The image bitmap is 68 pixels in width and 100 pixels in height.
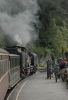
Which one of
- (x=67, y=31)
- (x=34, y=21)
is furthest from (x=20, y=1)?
(x=67, y=31)

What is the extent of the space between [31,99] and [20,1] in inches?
1369

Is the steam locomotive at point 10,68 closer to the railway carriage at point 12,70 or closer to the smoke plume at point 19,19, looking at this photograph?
the railway carriage at point 12,70

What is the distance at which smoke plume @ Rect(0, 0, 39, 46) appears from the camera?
4003cm

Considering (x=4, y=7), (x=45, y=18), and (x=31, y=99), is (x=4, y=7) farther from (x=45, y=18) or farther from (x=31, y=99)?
(x=31, y=99)

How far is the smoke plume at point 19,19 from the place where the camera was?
4003 cm

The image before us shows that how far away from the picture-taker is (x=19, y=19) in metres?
A: 43.7

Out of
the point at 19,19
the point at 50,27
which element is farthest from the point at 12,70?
the point at 50,27

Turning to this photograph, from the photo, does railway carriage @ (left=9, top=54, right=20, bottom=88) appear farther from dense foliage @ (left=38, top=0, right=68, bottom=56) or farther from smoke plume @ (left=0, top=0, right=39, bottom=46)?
dense foliage @ (left=38, top=0, right=68, bottom=56)

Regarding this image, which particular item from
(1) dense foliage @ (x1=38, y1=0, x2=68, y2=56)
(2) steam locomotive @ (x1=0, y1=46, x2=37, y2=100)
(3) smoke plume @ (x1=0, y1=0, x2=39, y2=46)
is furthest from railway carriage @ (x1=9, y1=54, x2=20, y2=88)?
(1) dense foliage @ (x1=38, y1=0, x2=68, y2=56)

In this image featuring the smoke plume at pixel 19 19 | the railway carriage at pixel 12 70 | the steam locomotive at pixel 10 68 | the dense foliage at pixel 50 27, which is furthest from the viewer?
the dense foliage at pixel 50 27

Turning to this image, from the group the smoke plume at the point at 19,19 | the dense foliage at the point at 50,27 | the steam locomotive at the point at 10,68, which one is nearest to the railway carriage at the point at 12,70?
the steam locomotive at the point at 10,68

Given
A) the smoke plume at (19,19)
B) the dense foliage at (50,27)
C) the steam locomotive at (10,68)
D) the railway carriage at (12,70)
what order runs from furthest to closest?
the dense foliage at (50,27), the smoke plume at (19,19), the railway carriage at (12,70), the steam locomotive at (10,68)

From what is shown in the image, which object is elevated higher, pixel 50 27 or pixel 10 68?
pixel 50 27

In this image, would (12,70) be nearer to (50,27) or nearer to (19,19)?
(19,19)
